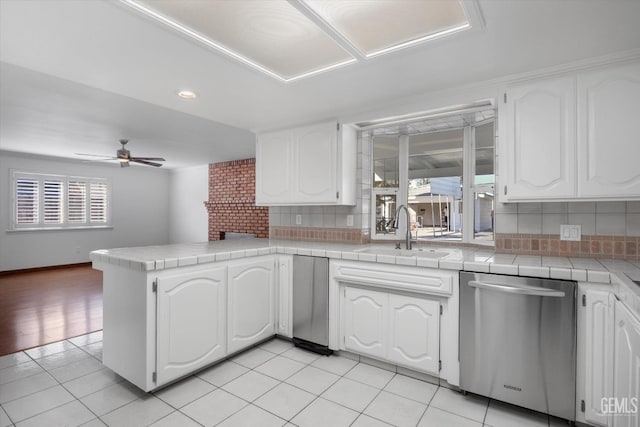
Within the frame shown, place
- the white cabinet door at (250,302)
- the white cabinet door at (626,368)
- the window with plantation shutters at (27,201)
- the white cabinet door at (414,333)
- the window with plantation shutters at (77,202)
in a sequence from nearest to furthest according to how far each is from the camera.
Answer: the white cabinet door at (626,368) < the white cabinet door at (414,333) < the white cabinet door at (250,302) < the window with plantation shutters at (27,201) < the window with plantation shutters at (77,202)

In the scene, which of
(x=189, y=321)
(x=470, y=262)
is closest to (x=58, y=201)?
(x=189, y=321)

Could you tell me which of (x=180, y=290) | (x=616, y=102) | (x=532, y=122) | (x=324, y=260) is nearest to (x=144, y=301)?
(x=180, y=290)

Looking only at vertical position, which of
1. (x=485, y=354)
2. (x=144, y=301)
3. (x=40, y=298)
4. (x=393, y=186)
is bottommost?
(x=40, y=298)

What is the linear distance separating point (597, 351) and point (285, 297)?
83.2 inches

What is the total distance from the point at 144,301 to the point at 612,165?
9.63 feet

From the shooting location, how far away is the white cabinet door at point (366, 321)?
7.74 ft

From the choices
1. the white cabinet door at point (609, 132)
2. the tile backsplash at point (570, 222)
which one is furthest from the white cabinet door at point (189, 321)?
the white cabinet door at point (609, 132)

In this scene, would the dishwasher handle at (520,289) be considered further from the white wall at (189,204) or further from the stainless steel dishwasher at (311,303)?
the white wall at (189,204)

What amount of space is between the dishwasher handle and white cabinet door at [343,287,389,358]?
679mm

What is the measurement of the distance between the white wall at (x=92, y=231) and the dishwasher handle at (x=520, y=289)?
795 cm

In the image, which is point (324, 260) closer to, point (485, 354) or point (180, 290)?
point (180, 290)

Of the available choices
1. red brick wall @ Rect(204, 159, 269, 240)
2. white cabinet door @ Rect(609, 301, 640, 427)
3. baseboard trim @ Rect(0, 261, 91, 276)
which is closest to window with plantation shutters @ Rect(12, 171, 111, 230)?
baseboard trim @ Rect(0, 261, 91, 276)

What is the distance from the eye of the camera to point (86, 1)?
145 centimetres

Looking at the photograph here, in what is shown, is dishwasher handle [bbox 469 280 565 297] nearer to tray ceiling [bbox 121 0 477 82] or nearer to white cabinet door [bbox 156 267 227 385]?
tray ceiling [bbox 121 0 477 82]
